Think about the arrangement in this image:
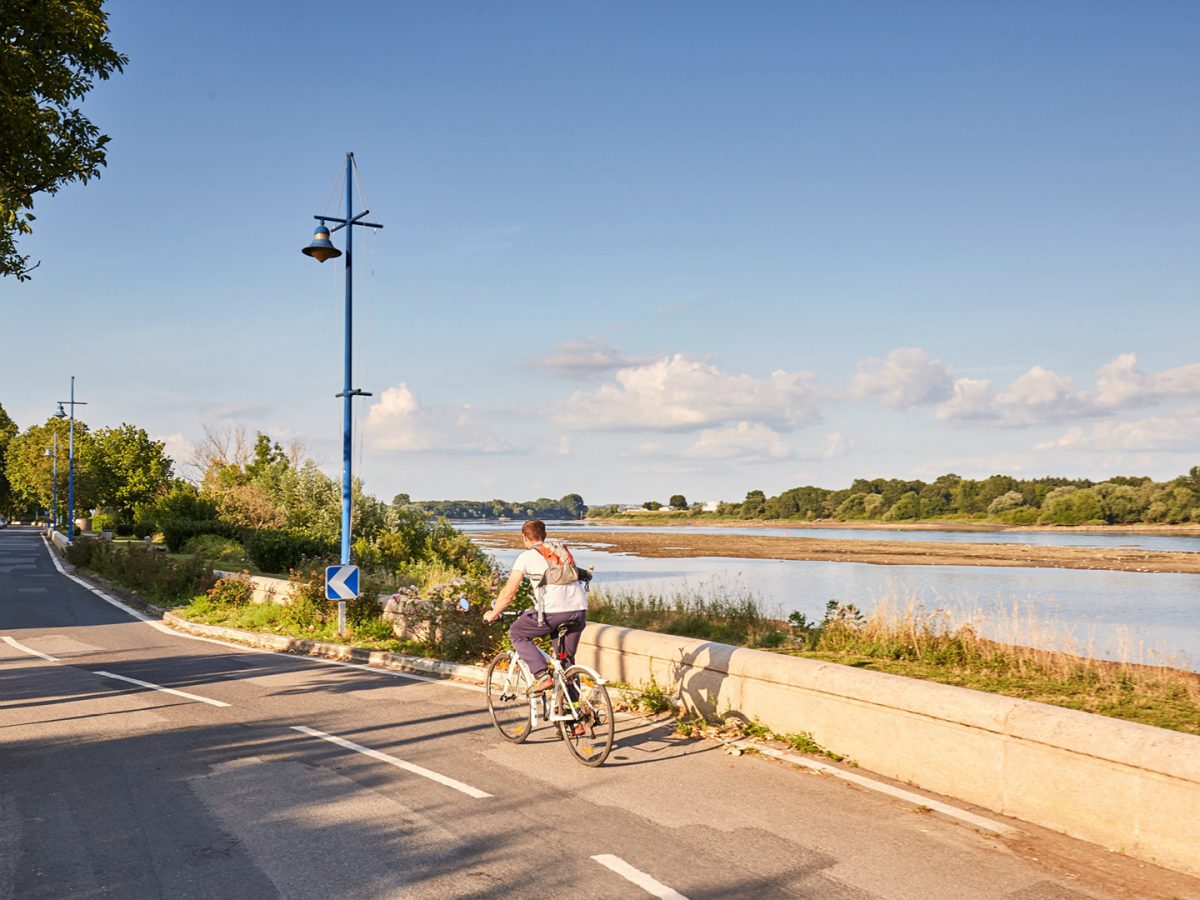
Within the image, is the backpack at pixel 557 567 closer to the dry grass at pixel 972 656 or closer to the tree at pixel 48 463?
the dry grass at pixel 972 656

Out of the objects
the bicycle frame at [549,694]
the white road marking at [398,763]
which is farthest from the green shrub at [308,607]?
the bicycle frame at [549,694]

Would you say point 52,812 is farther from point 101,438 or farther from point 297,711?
point 101,438

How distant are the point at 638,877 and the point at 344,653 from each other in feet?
34.8

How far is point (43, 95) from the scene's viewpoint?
12.9 meters

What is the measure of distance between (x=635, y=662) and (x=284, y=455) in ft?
169

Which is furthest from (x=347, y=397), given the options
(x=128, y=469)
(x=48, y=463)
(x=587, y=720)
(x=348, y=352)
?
(x=48, y=463)

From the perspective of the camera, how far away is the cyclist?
8102mm

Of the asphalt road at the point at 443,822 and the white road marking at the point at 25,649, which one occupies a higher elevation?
the asphalt road at the point at 443,822

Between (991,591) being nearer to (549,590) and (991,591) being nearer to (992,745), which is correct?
(549,590)

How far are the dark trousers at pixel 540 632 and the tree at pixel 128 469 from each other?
67437mm

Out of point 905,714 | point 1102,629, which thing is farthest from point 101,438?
point 905,714

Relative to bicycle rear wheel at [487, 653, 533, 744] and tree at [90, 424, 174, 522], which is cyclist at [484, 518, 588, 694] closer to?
bicycle rear wheel at [487, 653, 533, 744]

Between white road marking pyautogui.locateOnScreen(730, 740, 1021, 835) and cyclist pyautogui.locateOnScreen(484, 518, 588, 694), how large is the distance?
1.77m

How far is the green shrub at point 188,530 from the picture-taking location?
136ft
